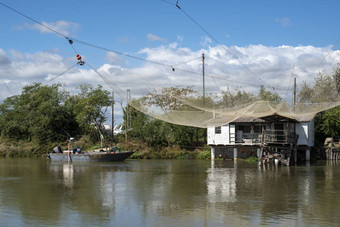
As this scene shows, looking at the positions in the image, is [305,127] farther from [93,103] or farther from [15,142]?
[15,142]

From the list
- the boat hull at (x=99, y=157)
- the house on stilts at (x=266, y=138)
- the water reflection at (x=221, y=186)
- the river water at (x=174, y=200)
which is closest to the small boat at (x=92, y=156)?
the boat hull at (x=99, y=157)

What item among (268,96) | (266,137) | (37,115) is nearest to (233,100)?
(266,137)

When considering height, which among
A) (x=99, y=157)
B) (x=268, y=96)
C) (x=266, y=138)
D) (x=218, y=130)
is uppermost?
(x=268, y=96)

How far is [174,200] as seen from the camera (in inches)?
537

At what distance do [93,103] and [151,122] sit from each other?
24.8ft

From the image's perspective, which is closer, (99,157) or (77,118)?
(99,157)

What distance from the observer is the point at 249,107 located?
789 inches

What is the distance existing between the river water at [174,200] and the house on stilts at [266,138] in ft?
18.4

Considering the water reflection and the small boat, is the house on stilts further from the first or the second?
the small boat

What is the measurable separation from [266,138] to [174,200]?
1529 centimetres

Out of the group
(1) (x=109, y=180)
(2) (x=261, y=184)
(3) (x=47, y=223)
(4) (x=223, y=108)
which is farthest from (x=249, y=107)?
Result: (3) (x=47, y=223)

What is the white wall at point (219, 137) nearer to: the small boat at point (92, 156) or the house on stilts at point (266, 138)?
the house on stilts at point (266, 138)

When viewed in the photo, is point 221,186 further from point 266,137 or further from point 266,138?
point 266,137

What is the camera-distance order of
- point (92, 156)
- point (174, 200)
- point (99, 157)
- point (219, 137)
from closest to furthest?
1. point (174, 200)
2. point (219, 137)
3. point (99, 157)
4. point (92, 156)
